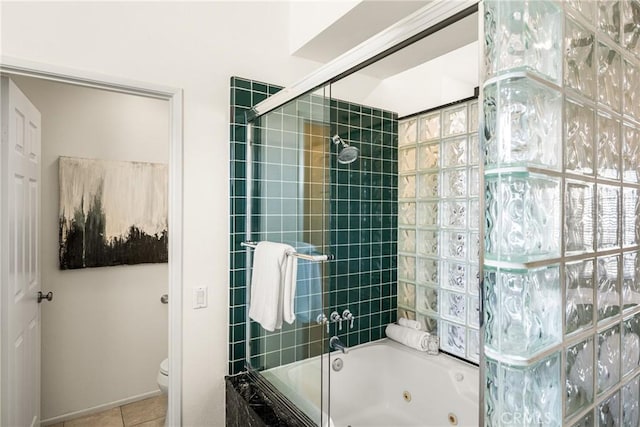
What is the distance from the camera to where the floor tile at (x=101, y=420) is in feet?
8.18

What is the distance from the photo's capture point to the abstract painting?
2.48m

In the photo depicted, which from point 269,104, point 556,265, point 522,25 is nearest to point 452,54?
point 269,104

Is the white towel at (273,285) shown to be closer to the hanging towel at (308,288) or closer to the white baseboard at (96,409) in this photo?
the hanging towel at (308,288)

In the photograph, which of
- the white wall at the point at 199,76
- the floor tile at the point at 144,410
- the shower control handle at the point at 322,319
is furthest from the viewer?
the floor tile at the point at 144,410

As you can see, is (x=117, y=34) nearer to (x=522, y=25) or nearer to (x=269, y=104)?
(x=269, y=104)

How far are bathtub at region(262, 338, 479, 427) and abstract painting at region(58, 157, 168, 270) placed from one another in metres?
1.56

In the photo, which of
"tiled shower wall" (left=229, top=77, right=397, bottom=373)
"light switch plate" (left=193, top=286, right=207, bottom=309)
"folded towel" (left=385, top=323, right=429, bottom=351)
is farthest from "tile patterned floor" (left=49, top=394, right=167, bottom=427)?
"folded towel" (left=385, top=323, right=429, bottom=351)

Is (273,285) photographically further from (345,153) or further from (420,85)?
(420,85)

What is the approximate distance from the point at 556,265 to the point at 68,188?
2776mm

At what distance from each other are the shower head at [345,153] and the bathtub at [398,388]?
987mm

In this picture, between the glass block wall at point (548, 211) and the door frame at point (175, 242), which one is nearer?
the glass block wall at point (548, 211)

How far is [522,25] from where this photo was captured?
69cm

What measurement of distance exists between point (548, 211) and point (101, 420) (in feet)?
9.96

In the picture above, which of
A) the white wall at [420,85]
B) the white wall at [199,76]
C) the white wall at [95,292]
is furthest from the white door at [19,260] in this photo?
the white wall at [420,85]
